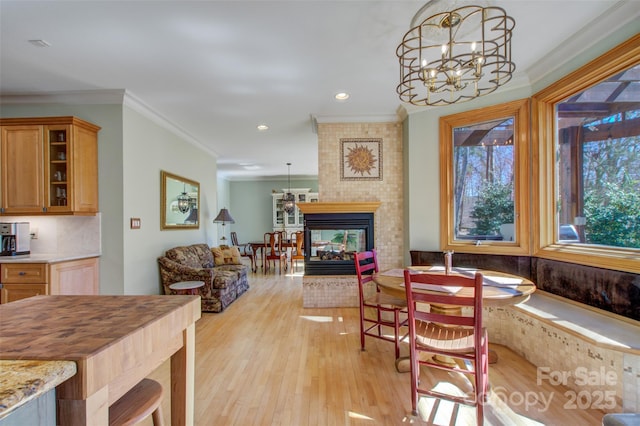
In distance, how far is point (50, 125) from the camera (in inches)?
123

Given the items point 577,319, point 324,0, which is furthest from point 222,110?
point 577,319

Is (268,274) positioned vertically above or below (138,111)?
below

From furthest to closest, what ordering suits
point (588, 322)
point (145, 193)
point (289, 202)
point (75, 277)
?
point (289, 202) < point (145, 193) < point (75, 277) < point (588, 322)

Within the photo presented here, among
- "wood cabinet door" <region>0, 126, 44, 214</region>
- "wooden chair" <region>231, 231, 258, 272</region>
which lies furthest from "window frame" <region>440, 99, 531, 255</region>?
"wooden chair" <region>231, 231, 258, 272</region>

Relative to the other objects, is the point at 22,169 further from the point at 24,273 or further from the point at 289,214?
the point at 289,214

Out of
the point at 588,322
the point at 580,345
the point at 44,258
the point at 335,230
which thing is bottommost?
the point at 580,345

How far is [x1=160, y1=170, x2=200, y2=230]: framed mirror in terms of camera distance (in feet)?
13.9

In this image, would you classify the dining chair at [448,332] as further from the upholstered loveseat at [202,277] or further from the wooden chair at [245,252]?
the wooden chair at [245,252]

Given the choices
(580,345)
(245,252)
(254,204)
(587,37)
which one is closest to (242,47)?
(587,37)

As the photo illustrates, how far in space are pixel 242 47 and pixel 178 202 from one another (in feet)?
9.64

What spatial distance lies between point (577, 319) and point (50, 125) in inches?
202

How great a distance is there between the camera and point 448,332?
1.98 meters

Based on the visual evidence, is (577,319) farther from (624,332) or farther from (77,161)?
(77,161)

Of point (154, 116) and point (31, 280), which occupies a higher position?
point (154, 116)
